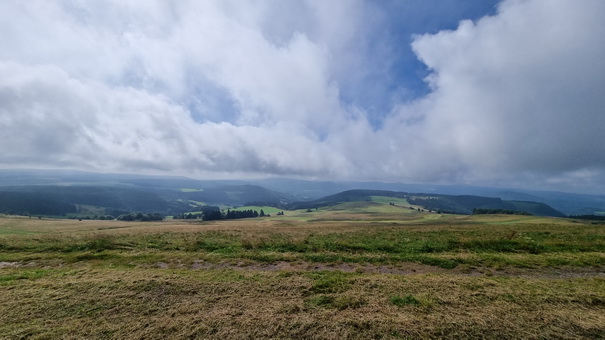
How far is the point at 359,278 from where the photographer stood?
10.7 meters

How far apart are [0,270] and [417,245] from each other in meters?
24.1

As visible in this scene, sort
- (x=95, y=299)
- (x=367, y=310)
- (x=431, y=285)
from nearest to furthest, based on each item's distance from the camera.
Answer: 1. (x=367, y=310)
2. (x=95, y=299)
3. (x=431, y=285)

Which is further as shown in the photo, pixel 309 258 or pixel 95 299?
pixel 309 258

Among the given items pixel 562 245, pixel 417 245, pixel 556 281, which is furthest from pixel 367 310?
pixel 562 245

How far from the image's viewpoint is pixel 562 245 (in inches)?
688

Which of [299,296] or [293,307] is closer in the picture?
[293,307]

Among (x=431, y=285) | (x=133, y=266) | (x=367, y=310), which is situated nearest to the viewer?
(x=367, y=310)

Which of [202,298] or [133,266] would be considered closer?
[202,298]

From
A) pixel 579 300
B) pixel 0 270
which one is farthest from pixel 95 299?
pixel 579 300

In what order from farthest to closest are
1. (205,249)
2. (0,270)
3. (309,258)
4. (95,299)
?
(205,249) < (309,258) < (0,270) < (95,299)

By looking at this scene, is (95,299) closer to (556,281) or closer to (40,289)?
(40,289)

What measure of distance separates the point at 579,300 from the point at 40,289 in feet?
65.3

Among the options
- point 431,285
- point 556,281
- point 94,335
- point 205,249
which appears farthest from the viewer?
point 205,249

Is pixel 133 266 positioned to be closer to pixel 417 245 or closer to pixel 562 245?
pixel 417 245
